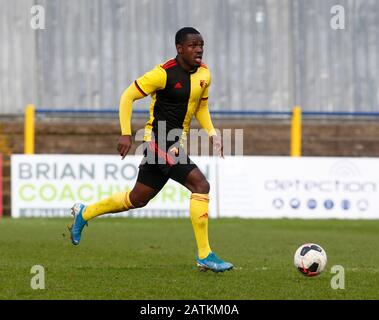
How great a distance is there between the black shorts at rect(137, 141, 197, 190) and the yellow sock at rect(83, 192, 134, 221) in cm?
33

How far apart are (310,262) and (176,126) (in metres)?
1.89

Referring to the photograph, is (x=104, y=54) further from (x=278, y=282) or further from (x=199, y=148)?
(x=278, y=282)

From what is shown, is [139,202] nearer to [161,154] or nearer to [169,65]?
[161,154]

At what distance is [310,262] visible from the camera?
882 centimetres

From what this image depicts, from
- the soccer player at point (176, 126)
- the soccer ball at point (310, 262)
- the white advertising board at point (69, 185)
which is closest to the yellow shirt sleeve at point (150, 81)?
the soccer player at point (176, 126)

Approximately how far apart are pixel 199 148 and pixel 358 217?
4.64m

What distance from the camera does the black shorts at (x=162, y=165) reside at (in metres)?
9.30

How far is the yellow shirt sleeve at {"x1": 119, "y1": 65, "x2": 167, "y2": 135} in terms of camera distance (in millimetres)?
9180

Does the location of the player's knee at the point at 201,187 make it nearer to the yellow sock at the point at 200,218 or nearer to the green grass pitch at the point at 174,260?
the yellow sock at the point at 200,218

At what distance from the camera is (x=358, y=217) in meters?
19.2

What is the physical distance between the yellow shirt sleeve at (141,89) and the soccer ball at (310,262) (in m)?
2.00

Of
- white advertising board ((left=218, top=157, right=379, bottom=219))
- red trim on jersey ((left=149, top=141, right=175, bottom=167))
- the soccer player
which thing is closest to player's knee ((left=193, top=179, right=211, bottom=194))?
the soccer player

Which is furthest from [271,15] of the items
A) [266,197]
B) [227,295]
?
[227,295]

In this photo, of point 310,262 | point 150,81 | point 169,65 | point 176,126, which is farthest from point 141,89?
point 310,262
